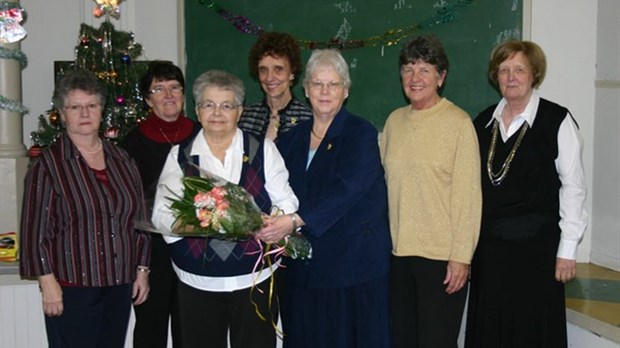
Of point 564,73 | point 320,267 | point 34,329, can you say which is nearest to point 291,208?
point 320,267

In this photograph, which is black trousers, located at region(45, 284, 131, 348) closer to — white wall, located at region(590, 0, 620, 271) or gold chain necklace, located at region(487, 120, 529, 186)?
gold chain necklace, located at region(487, 120, 529, 186)

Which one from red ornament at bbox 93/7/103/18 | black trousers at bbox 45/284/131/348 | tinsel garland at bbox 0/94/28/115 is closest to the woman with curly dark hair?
black trousers at bbox 45/284/131/348

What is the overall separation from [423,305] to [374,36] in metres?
2.71

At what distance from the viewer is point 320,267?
9.50 ft

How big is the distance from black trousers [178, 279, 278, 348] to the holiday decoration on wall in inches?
100

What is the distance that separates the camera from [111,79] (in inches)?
182

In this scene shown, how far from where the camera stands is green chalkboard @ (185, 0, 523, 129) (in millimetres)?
5109

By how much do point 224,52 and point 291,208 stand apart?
9.09 ft

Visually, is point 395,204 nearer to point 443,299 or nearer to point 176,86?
point 443,299

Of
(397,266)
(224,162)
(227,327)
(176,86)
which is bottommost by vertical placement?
(227,327)

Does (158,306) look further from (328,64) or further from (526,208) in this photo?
(526,208)

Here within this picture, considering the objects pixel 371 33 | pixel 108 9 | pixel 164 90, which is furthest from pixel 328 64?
pixel 108 9

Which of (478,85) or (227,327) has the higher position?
(478,85)

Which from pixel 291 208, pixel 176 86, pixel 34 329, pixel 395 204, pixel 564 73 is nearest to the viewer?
pixel 291 208
